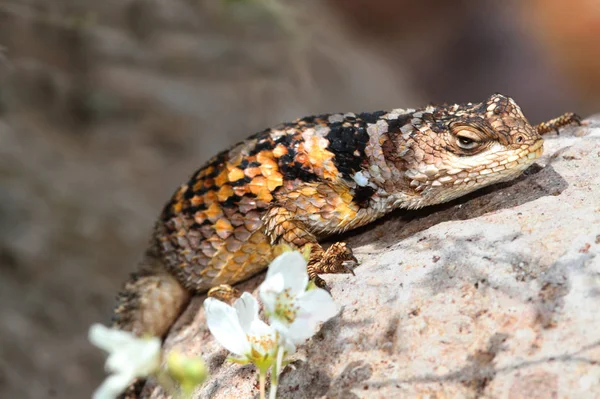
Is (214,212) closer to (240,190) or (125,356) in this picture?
(240,190)

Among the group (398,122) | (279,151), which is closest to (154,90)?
(279,151)

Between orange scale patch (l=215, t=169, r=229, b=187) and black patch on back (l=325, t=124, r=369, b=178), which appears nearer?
black patch on back (l=325, t=124, r=369, b=178)

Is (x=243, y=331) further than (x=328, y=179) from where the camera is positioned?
No

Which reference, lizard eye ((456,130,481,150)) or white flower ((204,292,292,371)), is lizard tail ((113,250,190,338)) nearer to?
white flower ((204,292,292,371))

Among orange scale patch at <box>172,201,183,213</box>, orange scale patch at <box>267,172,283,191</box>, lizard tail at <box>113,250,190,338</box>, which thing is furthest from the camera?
lizard tail at <box>113,250,190,338</box>

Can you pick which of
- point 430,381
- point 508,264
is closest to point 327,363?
point 430,381

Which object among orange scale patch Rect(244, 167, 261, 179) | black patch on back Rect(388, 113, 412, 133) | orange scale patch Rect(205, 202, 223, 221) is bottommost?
orange scale patch Rect(205, 202, 223, 221)

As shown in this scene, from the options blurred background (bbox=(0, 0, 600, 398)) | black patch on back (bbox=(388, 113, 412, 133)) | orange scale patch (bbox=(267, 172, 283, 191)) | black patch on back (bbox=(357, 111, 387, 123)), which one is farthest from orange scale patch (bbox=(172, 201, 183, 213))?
Answer: blurred background (bbox=(0, 0, 600, 398))

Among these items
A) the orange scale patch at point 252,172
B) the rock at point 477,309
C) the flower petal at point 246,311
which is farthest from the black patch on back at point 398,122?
the flower petal at point 246,311

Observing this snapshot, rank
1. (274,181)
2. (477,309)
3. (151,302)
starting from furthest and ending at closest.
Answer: (151,302), (274,181), (477,309)
